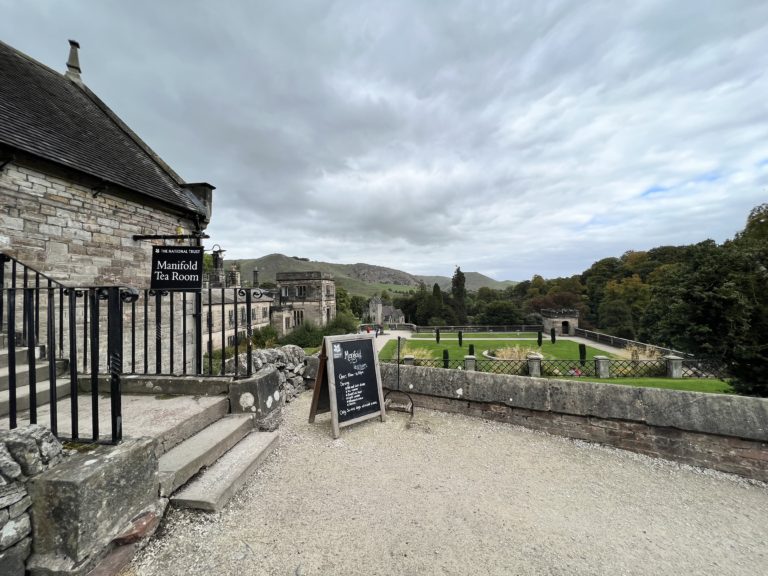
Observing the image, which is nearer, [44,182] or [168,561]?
[168,561]

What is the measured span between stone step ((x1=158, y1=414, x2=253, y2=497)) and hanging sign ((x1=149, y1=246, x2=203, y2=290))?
3.11 metres

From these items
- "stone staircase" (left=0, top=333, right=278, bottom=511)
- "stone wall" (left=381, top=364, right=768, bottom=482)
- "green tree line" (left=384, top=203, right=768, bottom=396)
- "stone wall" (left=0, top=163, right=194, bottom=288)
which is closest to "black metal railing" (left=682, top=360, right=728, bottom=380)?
"green tree line" (left=384, top=203, right=768, bottom=396)

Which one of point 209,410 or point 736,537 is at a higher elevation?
point 209,410

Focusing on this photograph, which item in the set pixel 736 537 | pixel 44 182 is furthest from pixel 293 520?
pixel 44 182

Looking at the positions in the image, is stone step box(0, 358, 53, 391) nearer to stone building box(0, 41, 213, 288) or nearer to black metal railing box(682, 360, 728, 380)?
stone building box(0, 41, 213, 288)

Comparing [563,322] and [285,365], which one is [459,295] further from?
[285,365]

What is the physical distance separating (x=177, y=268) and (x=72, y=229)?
2766 mm

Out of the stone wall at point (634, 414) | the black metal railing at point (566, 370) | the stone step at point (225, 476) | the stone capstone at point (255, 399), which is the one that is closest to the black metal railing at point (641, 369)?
the black metal railing at point (566, 370)

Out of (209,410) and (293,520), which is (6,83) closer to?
(209,410)

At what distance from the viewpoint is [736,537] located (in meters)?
2.55

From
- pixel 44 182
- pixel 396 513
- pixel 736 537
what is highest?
pixel 44 182

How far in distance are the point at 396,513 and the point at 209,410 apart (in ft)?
7.31

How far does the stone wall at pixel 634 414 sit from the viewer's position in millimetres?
3395

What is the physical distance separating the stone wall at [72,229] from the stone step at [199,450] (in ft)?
16.6
